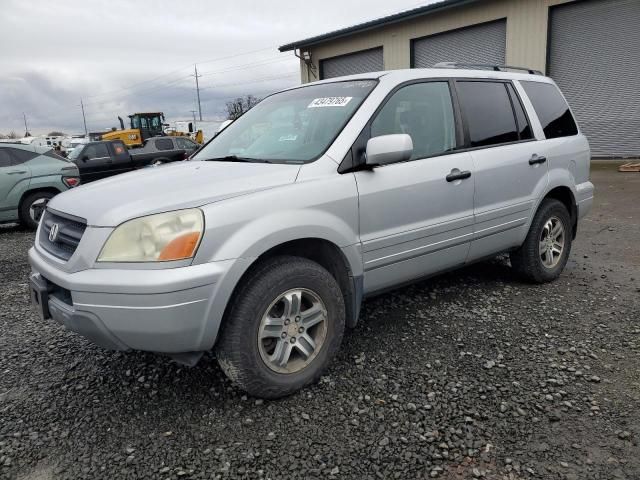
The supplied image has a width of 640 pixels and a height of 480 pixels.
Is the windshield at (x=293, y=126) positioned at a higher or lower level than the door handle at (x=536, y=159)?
higher

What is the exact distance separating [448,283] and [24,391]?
338 centimetres

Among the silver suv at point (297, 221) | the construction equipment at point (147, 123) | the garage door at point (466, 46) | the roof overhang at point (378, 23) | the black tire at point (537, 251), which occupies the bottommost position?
the black tire at point (537, 251)

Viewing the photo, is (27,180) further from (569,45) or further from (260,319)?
(569,45)

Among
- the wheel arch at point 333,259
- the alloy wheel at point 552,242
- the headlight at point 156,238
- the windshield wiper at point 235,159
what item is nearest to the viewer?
the headlight at point 156,238

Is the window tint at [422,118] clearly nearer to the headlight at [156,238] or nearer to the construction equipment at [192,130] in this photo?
the headlight at [156,238]

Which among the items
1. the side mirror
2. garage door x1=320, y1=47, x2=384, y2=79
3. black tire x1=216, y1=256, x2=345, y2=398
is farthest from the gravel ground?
garage door x1=320, y1=47, x2=384, y2=79

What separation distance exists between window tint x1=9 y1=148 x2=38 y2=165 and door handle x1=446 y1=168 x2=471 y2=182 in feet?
26.1

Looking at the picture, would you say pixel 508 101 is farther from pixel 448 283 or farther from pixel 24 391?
pixel 24 391

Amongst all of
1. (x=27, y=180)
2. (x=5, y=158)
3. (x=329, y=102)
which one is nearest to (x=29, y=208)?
(x=27, y=180)

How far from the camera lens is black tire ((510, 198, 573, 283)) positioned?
4.36 metres

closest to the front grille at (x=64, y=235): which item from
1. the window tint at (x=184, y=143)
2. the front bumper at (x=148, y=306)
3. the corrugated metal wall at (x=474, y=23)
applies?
the front bumper at (x=148, y=306)

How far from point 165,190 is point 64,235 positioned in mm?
601

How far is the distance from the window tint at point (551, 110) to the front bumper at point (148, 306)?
3325 mm

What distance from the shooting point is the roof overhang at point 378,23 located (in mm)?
15609
